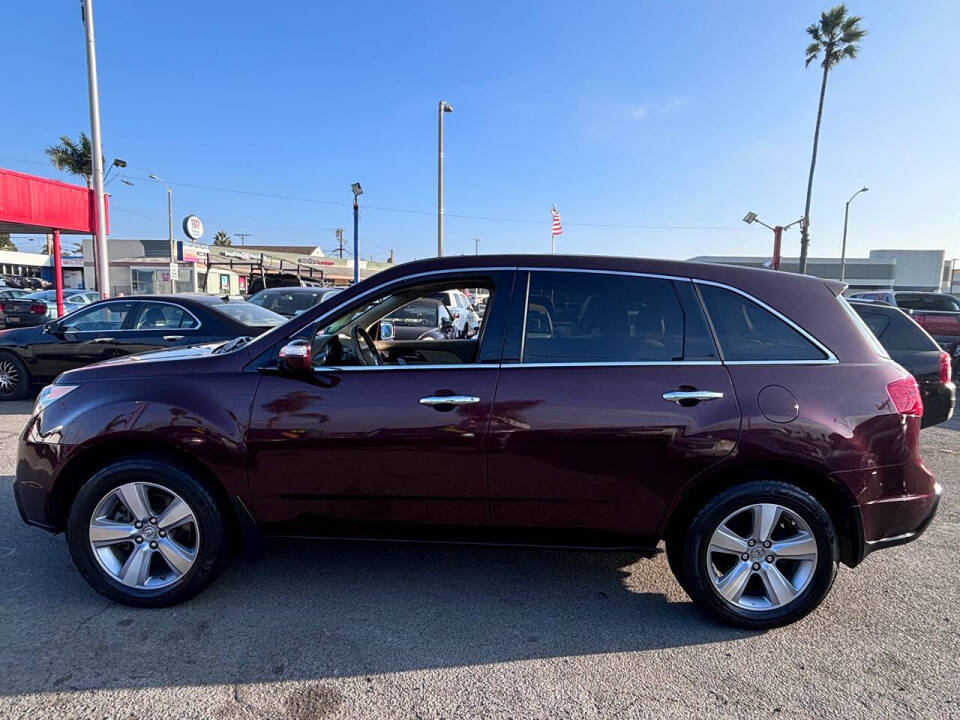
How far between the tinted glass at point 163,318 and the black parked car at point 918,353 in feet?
24.1

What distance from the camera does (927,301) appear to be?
12273 millimetres

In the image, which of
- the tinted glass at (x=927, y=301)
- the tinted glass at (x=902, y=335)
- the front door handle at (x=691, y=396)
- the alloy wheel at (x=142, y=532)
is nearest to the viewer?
the front door handle at (x=691, y=396)

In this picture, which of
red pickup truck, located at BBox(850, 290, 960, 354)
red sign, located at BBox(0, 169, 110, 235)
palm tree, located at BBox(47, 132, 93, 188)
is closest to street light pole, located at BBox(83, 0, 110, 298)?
red sign, located at BBox(0, 169, 110, 235)

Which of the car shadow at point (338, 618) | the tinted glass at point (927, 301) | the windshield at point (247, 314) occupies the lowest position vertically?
the car shadow at point (338, 618)

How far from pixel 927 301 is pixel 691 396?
12827mm

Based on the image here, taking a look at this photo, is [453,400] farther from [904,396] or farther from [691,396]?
[904,396]

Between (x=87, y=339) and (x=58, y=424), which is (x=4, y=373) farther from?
(x=58, y=424)

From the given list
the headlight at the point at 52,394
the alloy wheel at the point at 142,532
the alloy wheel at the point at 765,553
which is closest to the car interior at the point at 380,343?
the alloy wheel at the point at 142,532

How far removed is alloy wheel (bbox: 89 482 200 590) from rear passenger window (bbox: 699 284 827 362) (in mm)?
2827

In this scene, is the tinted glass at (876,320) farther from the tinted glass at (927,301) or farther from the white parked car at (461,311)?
the tinted glass at (927,301)

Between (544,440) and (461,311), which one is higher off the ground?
(461,311)

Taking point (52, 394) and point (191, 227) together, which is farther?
point (191, 227)

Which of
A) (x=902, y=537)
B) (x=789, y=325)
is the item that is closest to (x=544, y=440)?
(x=789, y=325)

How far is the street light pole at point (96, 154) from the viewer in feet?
40.0
